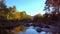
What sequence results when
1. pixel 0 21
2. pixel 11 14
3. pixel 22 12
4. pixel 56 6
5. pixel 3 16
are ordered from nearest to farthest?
pixel 56 6
pixel 0 21
pixel 3 16
pixel 11 14
pixel 22 12

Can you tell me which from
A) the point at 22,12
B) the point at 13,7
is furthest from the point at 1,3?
the point at 22,12

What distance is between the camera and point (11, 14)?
33656 millimetres

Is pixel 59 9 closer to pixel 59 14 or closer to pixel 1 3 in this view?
pixel 59 14

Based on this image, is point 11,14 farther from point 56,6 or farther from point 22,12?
point 56,6

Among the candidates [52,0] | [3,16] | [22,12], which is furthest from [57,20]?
[22,12]

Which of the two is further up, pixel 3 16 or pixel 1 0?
pixel 1 0

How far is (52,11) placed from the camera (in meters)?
16.2

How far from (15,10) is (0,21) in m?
9.70

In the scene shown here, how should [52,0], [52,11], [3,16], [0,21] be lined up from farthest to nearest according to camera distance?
[3,16] → [0,21] → [52,11] → [52,0]

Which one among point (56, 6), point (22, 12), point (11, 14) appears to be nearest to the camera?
point (56, 6)

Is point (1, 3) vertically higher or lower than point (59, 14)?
higher

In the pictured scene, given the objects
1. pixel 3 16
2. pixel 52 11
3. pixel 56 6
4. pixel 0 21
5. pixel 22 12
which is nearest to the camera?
pixel 56 6

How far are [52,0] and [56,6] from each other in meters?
1.74

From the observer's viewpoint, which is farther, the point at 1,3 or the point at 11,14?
the point at 11,14
